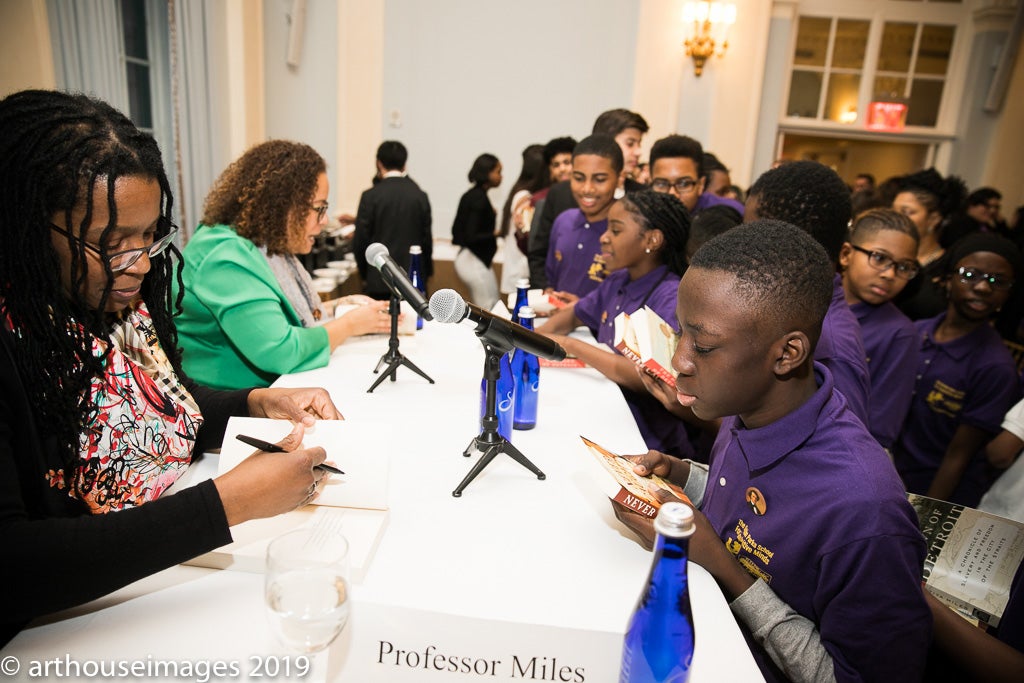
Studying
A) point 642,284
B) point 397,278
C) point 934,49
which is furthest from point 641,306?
point 934,49

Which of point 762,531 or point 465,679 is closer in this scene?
point 465,679

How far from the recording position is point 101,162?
1.02m

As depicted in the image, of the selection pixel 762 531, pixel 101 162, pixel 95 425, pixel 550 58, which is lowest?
pixel 762 531

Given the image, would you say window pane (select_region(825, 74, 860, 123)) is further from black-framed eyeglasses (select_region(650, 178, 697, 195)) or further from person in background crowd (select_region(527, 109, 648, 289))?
black-framed eyeglasses (select_region(650, 178, 697, 195))

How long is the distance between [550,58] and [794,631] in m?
6.38

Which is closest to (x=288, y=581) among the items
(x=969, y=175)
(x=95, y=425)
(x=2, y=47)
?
(x=95, y=425)

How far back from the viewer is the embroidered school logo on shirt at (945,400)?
2330mm

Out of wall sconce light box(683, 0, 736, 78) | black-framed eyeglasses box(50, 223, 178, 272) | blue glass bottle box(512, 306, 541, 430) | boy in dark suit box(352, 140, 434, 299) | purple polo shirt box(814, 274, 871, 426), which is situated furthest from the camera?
wall sconce light box(683, 0, 736, 78)

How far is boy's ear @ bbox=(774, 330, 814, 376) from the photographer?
1.13m

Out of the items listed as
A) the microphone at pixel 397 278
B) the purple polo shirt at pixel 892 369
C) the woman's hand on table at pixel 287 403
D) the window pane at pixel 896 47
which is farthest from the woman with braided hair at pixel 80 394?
the window pane at pixel 896 47

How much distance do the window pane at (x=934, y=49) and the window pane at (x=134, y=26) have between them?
7.72m

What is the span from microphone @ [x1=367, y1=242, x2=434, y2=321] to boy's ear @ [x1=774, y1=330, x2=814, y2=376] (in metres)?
0.79

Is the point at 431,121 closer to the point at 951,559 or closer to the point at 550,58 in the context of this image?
the point at 550,58

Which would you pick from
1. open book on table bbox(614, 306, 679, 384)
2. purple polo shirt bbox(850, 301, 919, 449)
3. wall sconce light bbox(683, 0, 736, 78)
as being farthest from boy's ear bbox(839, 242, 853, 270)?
wall sconce light bbox(683, 0, 736, 78)
